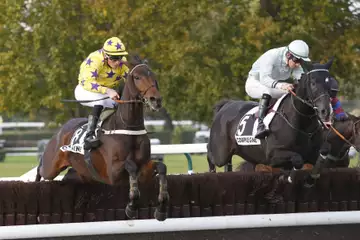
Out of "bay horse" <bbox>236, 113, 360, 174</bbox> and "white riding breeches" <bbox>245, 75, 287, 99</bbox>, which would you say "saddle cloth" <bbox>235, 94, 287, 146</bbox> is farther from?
"bay horse" <bbox>236, 113, 360, 174</bbox>

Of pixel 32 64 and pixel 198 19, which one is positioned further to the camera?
pixel 32 64

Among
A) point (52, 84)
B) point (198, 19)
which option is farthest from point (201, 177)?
point (52, 84)

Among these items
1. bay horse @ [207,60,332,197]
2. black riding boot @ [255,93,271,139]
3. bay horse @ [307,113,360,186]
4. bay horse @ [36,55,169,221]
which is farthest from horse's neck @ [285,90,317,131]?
bay horse @ [36,55,169,221]

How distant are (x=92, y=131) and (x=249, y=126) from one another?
1918 millimetres

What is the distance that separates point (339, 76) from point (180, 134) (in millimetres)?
16669

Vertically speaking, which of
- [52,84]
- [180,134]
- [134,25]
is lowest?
[180,134]

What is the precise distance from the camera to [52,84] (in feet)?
76.8

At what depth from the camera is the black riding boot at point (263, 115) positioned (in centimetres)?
866

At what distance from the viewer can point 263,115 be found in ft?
28.8

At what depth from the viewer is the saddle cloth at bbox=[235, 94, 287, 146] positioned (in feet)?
28.7

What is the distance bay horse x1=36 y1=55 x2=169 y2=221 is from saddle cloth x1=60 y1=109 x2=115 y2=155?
1.9 inches

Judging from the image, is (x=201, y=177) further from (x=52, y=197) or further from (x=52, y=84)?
(x=52, y=84)

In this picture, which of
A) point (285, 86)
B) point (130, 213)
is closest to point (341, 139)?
point (285, 86)

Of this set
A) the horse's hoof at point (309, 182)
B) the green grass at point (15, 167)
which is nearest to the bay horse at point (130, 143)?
the horse's hoof at point (309, 182)
